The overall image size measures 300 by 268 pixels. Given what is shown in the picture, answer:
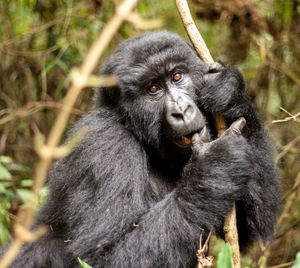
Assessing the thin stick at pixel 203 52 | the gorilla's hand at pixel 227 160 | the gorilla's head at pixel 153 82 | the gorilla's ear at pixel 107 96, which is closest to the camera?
the thin stick at pixel 203 52

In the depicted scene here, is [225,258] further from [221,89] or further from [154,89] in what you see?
[154,89]

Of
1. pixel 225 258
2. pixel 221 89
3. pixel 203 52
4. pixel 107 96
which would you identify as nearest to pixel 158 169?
pixel 107 96

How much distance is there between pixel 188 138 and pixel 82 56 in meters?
3.60

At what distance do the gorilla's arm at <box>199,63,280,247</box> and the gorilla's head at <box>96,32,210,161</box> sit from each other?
0.22m

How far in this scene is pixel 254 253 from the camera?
199 inches

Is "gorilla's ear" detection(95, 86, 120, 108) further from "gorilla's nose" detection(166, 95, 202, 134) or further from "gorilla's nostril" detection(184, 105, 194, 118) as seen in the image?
"gorilla's nostril" detection(184, 105, 194, 118)

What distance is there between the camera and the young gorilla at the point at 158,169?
2.85m

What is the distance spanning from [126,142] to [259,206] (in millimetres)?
1102

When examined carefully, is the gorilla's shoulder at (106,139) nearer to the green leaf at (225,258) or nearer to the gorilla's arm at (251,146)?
the gorilla's arm at (251,146)

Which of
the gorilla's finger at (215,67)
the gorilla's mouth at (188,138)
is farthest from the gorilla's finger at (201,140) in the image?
the gorilla's finger at (215,67)

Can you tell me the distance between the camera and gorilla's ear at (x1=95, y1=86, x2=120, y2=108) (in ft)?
11.3

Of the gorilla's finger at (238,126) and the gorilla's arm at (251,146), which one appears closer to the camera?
the gorilla's finger at (238,126)

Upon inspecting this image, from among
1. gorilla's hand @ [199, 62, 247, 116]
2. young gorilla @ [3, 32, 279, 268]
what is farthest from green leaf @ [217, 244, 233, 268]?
gorilla's hand @ [199, 62, 247, 116]

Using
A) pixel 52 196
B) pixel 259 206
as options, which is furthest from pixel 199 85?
pixel 52 196
